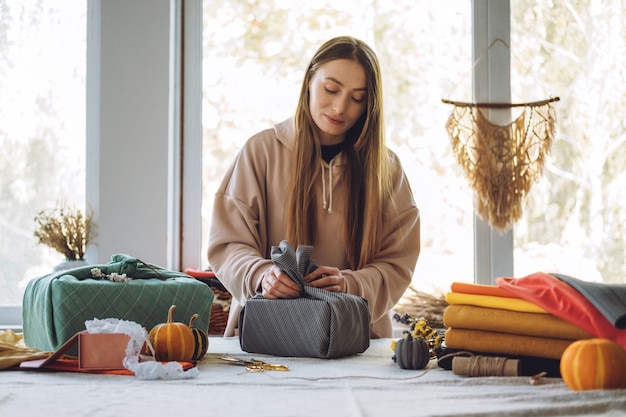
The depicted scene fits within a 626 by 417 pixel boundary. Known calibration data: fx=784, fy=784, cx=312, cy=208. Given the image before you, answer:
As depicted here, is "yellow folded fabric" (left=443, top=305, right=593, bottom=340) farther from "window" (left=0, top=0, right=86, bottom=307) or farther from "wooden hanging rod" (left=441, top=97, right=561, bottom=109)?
"window" (left=0, top=0, right=86, bottom=307)

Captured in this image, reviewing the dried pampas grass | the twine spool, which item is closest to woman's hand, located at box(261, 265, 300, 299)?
the twine spool

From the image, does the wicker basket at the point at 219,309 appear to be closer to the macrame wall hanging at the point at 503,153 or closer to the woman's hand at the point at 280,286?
the macrame wall hanging at the point at 503,153

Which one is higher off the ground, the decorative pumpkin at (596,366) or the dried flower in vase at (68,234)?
the dried flower in vase at (68,234)

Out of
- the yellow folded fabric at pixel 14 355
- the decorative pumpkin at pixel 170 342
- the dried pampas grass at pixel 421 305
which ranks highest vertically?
the decorative pumpkin at pixel 170 342

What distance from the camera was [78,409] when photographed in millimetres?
1036

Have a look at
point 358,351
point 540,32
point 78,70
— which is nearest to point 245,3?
point 78,70

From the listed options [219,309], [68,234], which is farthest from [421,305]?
[68,234]

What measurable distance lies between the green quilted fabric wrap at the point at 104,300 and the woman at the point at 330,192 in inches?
10.2

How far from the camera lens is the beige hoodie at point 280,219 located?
1983 mm

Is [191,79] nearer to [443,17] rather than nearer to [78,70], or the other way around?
[78,70]

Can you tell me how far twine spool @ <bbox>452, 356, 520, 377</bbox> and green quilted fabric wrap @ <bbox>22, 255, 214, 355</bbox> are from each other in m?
0.63

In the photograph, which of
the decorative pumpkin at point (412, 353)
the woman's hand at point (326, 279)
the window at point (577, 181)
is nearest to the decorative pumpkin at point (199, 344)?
the woman's hand at point (326, 279)

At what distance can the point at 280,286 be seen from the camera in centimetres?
162

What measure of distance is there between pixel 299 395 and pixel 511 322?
40 centimetres
